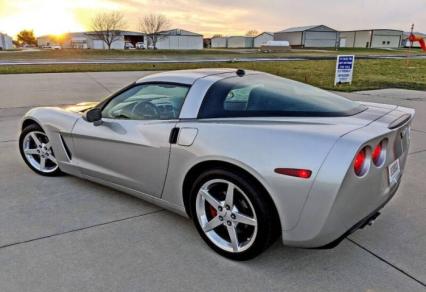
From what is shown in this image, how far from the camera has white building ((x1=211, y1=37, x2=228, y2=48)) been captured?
10262cm

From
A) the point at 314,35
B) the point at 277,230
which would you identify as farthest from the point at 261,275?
the point at 314,35

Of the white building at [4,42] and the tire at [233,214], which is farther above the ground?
the white building at [4,42]

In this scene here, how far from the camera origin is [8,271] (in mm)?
2395

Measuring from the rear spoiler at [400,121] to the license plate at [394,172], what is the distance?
0.83ft

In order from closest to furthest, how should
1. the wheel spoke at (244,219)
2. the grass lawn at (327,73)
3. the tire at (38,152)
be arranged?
the wheel spoke at (244,219), the tire at (38,152), the grass lawn at (327,73)

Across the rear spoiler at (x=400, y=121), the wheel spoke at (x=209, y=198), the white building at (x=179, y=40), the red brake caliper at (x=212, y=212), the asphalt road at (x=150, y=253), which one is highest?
the white building at (x=179, y=40)

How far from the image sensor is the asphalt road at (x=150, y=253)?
7.57 feet

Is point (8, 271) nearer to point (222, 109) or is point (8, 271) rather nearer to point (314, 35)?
point (222, 109)

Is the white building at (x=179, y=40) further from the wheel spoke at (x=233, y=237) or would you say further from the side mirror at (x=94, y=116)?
the wheel spoke at (x=233, y=237)

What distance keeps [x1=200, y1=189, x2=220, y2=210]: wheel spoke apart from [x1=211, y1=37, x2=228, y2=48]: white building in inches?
4056

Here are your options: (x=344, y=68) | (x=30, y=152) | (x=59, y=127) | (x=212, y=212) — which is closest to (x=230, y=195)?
(x=212, y=212)

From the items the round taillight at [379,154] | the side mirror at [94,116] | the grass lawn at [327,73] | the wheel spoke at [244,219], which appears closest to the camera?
the round taillight at [379,154]

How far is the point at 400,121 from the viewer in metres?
2.56

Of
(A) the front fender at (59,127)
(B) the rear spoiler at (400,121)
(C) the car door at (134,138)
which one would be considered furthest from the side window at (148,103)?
(B) the rear spoiler at (400,121)
